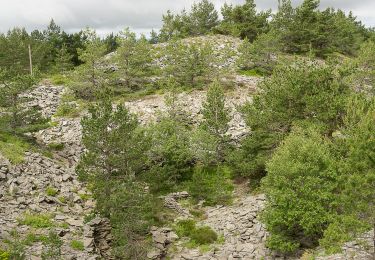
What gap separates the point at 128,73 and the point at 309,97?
28670 millimetres

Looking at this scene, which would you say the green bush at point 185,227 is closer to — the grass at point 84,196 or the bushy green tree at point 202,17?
the grass at point 84,196

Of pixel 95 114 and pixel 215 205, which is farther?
pixel 215 205

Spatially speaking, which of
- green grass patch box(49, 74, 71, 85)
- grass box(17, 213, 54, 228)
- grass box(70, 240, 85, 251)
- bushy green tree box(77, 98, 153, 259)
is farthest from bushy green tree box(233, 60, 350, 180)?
green grass patch box(49, 74, 71, 85)

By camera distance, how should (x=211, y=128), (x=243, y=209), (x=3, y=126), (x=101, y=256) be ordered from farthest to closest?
(x=211, y=128)
(x=3, y=126)
(x=243, y=209)
(x=101, y=256)

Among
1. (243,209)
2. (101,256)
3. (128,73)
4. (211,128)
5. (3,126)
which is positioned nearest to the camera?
(101,256)

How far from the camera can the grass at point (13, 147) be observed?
1264 inches

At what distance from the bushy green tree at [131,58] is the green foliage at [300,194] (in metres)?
31.9

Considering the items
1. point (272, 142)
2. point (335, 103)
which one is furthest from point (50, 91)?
point (335, 103)

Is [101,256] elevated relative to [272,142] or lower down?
lower down

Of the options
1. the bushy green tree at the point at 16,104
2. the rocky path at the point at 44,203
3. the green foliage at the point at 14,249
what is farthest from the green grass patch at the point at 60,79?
the green foliage at the point at 14,249

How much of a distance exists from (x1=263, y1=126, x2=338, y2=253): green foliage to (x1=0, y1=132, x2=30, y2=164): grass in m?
21.5

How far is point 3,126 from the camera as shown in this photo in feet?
115

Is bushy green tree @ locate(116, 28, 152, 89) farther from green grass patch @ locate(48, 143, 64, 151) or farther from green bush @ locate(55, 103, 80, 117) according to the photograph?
green grass patch @ locate(48, 143, 64, 151)

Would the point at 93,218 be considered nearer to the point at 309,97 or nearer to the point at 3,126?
the point at 3,126
